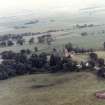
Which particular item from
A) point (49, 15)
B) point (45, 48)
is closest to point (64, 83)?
point (45, 48)

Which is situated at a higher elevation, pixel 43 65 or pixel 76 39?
pixel 76 39

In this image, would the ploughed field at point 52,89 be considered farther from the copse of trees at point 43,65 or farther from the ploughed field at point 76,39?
the ploughed field at point 76,39

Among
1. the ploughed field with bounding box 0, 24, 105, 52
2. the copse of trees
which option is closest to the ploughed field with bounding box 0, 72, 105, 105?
the copse of trees

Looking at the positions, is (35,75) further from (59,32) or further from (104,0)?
(104,0)

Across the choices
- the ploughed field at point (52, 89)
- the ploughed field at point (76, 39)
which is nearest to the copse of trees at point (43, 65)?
the ploughed field at point (52, 89)

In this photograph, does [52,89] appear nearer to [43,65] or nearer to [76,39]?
[43,65]

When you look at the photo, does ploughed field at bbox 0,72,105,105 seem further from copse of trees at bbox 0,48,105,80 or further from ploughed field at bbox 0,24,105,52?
ploughed field at bbox 0,24,105,52

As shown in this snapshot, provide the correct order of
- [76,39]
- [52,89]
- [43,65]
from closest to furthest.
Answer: [52,89], [43,65], [76,39]

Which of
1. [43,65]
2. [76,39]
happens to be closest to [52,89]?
[43,65]
